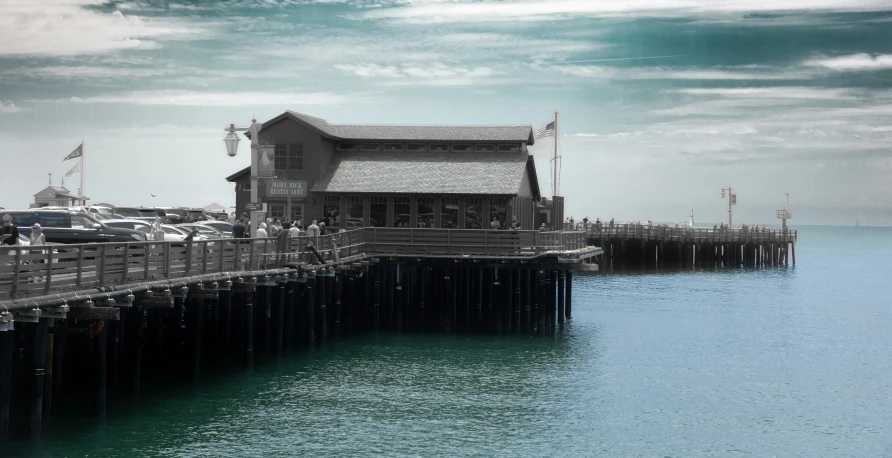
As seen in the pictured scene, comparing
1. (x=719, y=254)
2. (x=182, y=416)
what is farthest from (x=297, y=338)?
(x=719, y=254)

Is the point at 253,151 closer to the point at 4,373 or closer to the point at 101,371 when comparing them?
the point at 101,371

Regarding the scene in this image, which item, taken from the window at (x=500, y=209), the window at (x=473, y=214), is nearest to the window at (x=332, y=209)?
the window at (x=473, y=214)

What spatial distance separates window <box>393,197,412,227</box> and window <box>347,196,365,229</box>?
5.15 feet

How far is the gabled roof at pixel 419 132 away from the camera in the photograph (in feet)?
169

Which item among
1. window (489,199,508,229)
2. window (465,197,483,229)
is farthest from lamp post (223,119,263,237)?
window (489,199,508,229)

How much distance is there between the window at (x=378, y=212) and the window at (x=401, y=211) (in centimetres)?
48

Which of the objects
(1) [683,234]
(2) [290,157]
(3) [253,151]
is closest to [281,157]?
(2) [290,157]

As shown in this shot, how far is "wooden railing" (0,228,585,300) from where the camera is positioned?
21.7 meters

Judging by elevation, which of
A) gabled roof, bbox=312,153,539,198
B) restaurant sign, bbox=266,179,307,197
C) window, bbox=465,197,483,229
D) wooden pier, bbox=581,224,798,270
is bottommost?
wooden pier, bbox=581,224,798,270

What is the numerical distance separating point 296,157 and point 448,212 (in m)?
7.95

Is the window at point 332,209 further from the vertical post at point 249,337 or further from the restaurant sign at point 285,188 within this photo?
the vertical post at point 249,337

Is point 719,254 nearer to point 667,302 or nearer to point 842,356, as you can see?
point 667,302

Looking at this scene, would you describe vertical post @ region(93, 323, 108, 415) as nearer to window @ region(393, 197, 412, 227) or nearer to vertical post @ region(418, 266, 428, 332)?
vertical post @ region(418, 266, 428, 332)

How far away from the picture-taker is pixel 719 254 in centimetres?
10081
